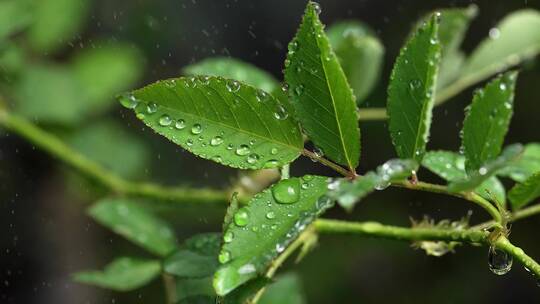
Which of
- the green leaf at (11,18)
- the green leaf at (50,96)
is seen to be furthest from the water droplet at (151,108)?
the green leaf at (50,96)

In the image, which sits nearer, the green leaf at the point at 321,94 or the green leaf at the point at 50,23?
the green leaf at the point at 321,94

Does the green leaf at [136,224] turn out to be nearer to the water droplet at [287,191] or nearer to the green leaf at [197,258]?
the green leaf at [197,258]

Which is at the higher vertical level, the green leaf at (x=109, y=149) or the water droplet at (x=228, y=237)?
the water droplet at (x=228, y=237)

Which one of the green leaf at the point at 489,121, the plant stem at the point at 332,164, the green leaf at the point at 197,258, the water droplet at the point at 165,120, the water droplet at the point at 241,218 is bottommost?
the green leaf at the point at 197,258

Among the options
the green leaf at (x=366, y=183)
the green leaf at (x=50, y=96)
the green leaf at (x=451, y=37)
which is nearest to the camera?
the green leaf at (x=366, y=183)

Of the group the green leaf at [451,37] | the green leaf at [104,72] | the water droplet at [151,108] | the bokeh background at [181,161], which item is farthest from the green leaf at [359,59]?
the green leaf at [104,72]

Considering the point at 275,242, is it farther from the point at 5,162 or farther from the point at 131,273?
the point at 5,162

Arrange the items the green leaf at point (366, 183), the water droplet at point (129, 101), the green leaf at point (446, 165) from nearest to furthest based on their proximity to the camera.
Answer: the green leaf at point (366, 183) < the water droplet at point (129, 101) < the green leaf at point (446, 165)
